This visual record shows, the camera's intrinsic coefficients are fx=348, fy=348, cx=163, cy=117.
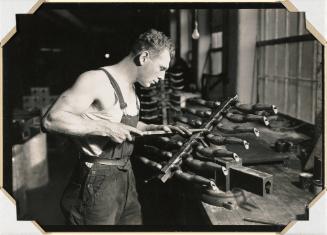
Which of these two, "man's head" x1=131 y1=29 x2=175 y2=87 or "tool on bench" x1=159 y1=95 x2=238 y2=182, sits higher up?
"man's head" x1=131 y1=29 x2=175 y2=87

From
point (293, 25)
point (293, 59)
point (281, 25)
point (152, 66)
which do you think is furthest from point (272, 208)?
point (281, 25)

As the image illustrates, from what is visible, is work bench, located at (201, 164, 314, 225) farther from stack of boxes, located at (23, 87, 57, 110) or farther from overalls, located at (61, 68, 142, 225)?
stack of boxes, located at (23, 87, 57, 110)

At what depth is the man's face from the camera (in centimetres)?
226

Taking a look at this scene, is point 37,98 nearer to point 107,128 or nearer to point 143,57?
point 143,57

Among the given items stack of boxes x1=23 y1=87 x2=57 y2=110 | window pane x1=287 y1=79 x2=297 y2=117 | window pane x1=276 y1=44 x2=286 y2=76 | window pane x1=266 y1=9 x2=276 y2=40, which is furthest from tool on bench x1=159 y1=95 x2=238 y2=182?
stack of boxes x1=23 y1=87 x2=57 y2=110

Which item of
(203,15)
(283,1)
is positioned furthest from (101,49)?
(283,1)

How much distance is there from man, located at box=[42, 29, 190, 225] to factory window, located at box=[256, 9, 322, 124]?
69.0 inches

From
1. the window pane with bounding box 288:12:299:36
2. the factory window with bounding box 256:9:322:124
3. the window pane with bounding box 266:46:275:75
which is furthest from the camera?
the window pane with bounding box 266:46:275:75

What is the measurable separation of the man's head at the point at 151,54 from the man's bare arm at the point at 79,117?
340 mm

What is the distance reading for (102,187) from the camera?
7.07ft

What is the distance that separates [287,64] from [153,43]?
243cm

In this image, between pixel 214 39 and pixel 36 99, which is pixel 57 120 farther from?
pixel 214 39

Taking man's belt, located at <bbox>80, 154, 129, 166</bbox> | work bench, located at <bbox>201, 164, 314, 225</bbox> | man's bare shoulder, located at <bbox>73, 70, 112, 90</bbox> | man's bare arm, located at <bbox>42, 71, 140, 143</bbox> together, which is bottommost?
work bench, located at <bbox>201, 164, 314, 225</bbox>

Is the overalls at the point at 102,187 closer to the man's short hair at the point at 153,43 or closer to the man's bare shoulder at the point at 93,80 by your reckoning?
the man's bare shoulder at the point at 93,80
